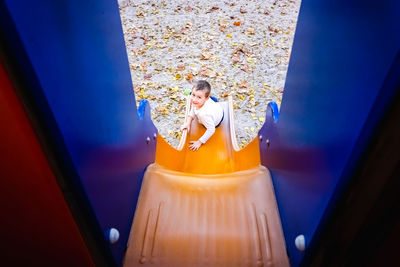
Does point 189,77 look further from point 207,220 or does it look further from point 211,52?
point 207,220

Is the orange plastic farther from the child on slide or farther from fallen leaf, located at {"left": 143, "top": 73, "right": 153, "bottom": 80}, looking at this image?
fallen leaf, located at {"left": 143, "top": 73, "right": 153, "bottom": 80}

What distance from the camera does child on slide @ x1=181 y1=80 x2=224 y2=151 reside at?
3342 millimetres

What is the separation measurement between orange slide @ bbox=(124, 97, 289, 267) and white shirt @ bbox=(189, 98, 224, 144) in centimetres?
65

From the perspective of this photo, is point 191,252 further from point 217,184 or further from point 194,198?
point 217,184
